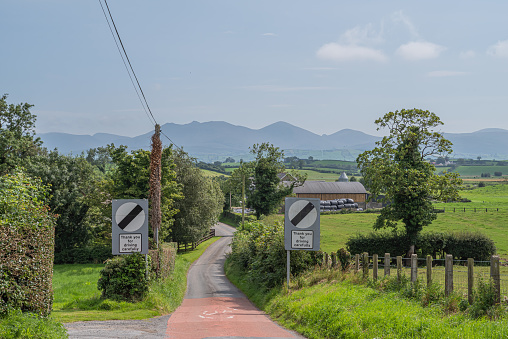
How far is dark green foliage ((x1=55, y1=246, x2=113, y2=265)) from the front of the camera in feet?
191

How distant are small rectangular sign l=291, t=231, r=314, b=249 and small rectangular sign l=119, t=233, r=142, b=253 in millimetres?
4945

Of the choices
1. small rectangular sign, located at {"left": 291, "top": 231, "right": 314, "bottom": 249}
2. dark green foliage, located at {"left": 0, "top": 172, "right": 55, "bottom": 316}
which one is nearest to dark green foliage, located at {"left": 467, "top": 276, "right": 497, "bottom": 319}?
small rectangular sign, located at {"left": 291, "top": 231, "right": 314, "bottom": 249}

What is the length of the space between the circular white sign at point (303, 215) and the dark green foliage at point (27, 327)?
29.8ft

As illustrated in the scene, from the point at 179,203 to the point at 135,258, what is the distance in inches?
1883

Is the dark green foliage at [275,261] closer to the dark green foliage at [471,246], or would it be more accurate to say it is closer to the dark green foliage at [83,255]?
the dark green foliage at [471,246]

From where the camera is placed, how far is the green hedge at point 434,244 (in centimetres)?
3997

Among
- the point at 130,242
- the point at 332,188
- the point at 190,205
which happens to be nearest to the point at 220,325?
the point at 130,242

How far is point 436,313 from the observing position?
10250 mm

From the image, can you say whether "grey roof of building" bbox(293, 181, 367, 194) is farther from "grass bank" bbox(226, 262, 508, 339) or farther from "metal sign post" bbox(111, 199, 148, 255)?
"grass bank" bbox(226, 262, 508, 339)

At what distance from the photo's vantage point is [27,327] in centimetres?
812

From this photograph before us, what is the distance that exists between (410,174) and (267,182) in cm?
2929

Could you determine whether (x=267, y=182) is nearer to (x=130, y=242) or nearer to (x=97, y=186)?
(x=97, y=186)

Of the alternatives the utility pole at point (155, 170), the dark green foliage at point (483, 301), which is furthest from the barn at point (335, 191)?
the dark green foliage at point (483, 301)

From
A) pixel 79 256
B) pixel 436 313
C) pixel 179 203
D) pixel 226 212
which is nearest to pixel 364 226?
pixel 179 203
